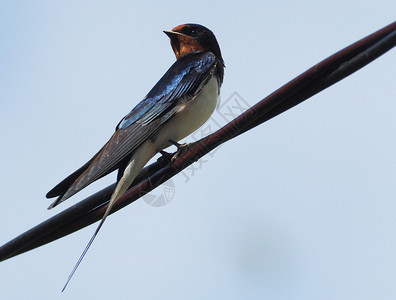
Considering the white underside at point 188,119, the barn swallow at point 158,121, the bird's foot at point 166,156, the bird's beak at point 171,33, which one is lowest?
the bird's foot at point 166,156

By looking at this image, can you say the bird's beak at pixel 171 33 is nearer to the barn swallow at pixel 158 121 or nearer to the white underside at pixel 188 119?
the barn swallow at pixel 158 121

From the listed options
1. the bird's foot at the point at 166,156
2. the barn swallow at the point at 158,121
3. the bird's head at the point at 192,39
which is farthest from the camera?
the bird's head at the point at 192,39

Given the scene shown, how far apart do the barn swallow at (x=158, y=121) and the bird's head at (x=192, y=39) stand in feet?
0.11

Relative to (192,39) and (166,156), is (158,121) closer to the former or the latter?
(166,156)

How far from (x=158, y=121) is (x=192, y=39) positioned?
1047 millimetres

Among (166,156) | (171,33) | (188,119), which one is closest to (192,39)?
(171,33)

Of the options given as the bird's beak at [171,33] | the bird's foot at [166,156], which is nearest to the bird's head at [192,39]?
the bird's beak at [171,33]

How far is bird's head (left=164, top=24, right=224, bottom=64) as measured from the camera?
13.4 ft

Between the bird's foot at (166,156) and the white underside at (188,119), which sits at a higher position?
the white underside at (188,119)

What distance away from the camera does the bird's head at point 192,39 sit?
4082 mm

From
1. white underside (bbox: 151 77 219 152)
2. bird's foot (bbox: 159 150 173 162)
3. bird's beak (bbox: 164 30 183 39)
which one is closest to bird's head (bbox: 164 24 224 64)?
bird's beak (bbox: 164 30 183 39)

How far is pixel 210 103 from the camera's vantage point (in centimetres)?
338

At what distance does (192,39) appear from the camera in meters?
4.09

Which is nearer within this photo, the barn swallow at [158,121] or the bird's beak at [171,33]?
the barn swallow at [158,121]
